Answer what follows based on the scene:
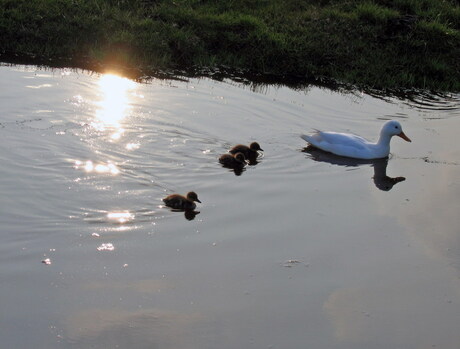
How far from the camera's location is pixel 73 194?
8328mm

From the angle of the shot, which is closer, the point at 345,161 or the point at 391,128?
the point at 345,161

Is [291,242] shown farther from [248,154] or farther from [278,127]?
[278,127]

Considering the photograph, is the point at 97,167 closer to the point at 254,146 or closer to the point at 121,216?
the point at 121,216

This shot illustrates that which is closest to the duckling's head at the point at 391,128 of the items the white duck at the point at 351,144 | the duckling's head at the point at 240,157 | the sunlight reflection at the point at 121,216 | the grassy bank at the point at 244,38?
the white duck at the point at 351,144

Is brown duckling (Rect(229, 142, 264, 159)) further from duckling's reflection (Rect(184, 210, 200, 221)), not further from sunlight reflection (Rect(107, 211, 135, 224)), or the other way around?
sunlight reflection (Rect(107, 211, 135, 224))

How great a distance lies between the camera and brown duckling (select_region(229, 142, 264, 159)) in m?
9.93

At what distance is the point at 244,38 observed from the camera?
583 inches

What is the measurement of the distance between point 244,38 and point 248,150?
5252 millimetres

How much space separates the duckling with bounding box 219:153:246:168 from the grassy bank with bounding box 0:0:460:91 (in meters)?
4.55

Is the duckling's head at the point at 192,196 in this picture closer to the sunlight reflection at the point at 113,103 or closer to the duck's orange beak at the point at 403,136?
the sunlight reflection at the point at 113,103

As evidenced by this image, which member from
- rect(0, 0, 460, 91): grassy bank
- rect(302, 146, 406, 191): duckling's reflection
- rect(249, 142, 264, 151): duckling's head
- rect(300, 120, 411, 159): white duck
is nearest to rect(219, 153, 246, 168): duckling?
rect(249, 142, 264, 151): duckling's head

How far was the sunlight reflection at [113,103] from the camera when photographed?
10.6m

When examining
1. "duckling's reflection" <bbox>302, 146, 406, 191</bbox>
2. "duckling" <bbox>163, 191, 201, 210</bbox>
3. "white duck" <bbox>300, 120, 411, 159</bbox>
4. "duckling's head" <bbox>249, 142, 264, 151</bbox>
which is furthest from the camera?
"white duck" <bbox>300, 120, 411, 159</bbox>

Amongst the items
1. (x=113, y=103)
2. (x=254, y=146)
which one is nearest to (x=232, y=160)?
(x=254, y=146)
